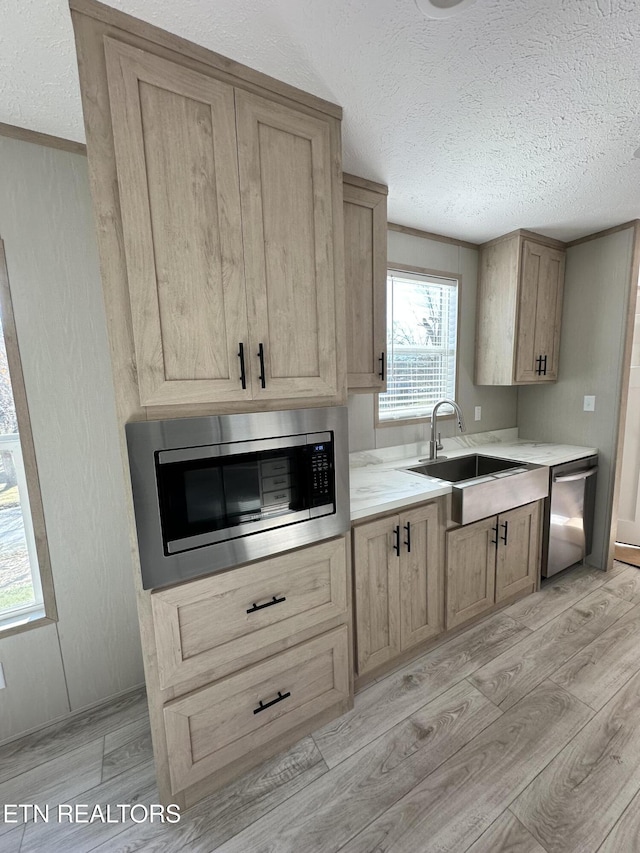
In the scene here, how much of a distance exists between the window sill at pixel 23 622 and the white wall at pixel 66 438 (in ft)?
0.11

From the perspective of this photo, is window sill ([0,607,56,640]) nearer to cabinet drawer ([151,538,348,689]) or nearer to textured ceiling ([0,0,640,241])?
cabinet drawer ([151,538,348,689])

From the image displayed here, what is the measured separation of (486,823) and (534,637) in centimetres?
112

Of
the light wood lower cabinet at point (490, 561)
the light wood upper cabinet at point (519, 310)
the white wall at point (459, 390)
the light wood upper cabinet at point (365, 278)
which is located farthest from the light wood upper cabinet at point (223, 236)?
the light wood upper cabinet at point (519, 310)

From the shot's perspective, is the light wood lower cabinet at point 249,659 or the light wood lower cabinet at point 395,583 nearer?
the light wood lower cabinet at point 249,659

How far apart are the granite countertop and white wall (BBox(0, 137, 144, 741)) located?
1.22m

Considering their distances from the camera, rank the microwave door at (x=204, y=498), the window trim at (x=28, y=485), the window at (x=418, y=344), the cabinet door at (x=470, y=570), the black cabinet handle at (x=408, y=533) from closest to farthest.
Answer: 1. the microwave door at (x=204, y=498)
2. the window trim at (x=28, y=485)
3. the black cabinet handle at (x=408, y=533)
4. the cabinet door at (x=470, y=570)
5. the window at (x=418, y=344)

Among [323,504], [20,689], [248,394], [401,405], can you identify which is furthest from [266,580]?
[401,405]

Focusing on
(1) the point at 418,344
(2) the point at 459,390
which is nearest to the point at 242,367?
(1) the point at 418,344

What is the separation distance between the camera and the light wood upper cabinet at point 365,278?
5.63ft

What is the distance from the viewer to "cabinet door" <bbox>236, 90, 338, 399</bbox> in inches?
46.3

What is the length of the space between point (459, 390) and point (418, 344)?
1.80 feet

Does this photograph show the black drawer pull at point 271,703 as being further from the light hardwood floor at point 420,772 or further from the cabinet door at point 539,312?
the cabinet door at point 539,312

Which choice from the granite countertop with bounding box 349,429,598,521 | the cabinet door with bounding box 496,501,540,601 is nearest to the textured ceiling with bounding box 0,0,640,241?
the granite countertop with bounding box 349,429,598,521

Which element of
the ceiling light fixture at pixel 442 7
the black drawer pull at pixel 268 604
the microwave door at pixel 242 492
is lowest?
the black drawer pull at pixel 268 604
